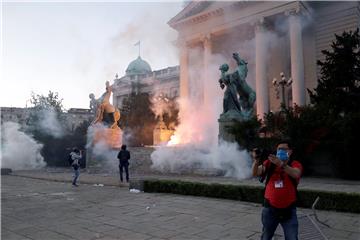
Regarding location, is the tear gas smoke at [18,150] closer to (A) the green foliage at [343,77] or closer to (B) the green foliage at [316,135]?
(B) the green foliage at [316,135]

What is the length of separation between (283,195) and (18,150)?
30520 mm

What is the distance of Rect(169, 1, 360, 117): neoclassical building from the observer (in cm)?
3531

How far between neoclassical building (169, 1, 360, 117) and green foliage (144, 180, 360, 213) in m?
24.0

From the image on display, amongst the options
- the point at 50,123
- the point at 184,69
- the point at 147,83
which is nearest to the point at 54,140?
the point at 50,123

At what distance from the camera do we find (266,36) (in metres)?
38.8

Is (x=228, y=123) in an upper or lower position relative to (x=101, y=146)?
upper

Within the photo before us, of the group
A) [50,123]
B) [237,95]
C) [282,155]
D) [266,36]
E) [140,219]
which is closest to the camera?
[282,155]

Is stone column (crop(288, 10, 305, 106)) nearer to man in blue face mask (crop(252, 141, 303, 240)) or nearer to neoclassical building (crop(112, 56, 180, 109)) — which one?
man in blue face mask (crop(252, 141, 303, 240))

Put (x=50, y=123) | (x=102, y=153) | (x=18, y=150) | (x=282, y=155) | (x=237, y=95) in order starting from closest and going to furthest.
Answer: (x=282, y=155) → (x=237, y=95) → (x=102, y=153) → (x=18, y=150) → (x=50, y=123)

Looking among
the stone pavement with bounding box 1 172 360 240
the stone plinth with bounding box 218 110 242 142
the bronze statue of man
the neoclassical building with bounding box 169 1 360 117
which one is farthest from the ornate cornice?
the stone pavement with bounding box 1 172 360 240

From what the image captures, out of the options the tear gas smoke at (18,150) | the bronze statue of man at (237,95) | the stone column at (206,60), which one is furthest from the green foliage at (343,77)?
the tear gas smoke at (18,150)

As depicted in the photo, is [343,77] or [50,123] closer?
[343,77]

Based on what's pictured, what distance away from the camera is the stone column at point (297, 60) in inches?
1367

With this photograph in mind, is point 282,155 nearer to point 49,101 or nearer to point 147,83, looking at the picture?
point 49,101
